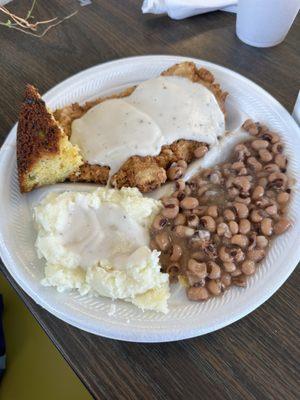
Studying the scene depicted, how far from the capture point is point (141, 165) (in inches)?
57.7

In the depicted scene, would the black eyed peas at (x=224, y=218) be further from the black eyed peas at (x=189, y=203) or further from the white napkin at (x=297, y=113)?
the white napkin at (x=297, y=113)

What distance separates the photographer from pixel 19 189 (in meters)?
1.49

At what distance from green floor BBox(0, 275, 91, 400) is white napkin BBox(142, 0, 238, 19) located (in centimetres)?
167

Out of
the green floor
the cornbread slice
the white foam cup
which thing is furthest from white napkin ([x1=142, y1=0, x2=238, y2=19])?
the green floor

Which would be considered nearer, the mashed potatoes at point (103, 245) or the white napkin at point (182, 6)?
the mashed potatoes at point (103, 245)

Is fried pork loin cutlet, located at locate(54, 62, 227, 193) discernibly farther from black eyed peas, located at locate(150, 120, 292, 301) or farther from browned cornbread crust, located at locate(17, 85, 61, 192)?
browned cornbread crust, located at locate(17, 85, 61, 192)

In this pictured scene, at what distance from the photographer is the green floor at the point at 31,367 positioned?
186 cm

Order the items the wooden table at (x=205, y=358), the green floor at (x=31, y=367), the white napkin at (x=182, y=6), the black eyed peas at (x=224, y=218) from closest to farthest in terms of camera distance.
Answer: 1. the wooden table at (x=205, y=358)
2. the black eyed peas at (x=224, y=218)
3. the green floor at (x=31, y=367)
4. the white napkin at (x=182, y=6)

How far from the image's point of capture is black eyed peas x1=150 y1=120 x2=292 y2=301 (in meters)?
1.22

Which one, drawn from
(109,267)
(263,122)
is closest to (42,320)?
(109,267)

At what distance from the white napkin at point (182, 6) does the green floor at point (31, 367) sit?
1667 mm

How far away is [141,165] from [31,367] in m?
1.19

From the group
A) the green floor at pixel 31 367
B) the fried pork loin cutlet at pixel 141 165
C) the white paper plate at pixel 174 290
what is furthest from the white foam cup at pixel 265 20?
the green floor at pixel 31 367

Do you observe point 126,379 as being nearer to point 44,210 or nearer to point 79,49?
point 44,210
